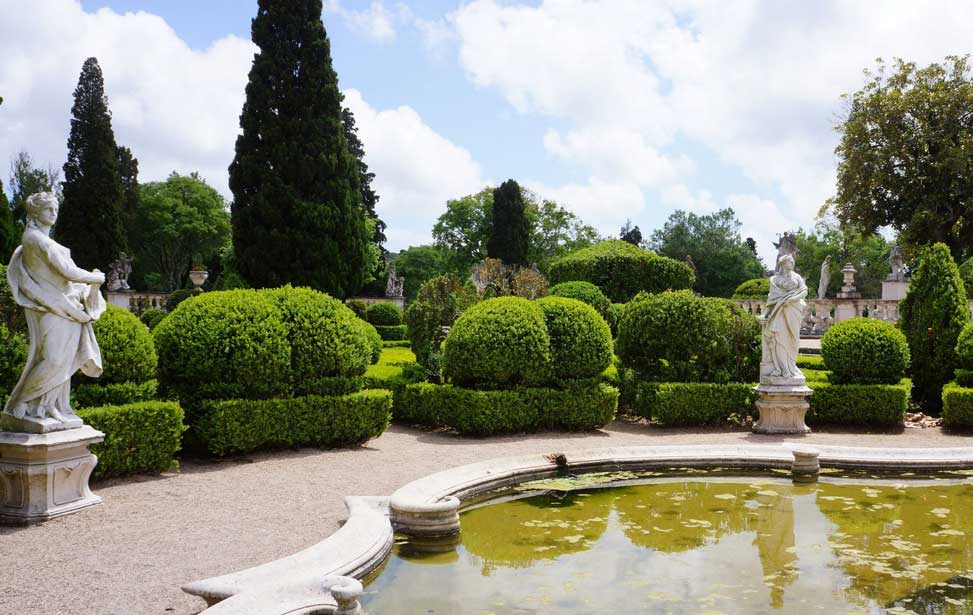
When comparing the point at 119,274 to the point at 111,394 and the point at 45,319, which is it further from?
the point at 45,319

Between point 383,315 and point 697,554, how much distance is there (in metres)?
22.1

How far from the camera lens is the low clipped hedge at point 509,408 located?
10602 mm

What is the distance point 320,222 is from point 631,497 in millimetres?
16311

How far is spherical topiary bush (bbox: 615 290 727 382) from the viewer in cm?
1209

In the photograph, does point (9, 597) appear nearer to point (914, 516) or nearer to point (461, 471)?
point (461, 471)

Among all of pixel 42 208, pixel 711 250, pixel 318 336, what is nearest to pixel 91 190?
pixel 318 336

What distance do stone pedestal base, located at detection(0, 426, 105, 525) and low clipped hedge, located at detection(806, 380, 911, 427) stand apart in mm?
10572

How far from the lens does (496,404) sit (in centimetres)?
1061

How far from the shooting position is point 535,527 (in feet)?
21.4

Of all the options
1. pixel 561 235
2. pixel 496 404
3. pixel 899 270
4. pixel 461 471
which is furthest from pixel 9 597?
pixel 561 235

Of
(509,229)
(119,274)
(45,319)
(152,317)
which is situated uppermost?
(509,229)

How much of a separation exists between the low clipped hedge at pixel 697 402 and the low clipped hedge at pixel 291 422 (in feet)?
14.6

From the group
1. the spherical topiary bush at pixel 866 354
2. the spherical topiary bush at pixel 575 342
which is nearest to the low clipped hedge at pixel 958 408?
the spherical topiary bush at pixel 866 354

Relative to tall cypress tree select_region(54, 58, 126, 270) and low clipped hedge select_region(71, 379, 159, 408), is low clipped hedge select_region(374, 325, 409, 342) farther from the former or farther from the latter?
low clipped hedge select_region(71, 379, 159, 408)
